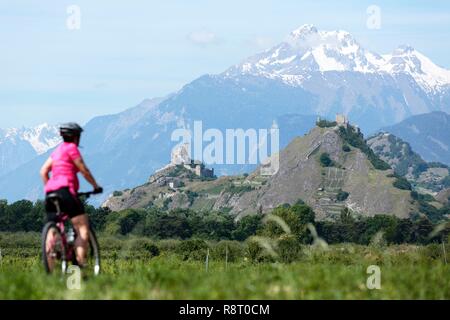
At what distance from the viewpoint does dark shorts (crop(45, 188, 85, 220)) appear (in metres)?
12.7

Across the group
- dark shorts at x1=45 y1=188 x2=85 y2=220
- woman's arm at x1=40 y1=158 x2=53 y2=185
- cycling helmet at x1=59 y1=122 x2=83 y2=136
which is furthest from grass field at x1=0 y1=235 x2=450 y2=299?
cycling helmet at x1=59 y1=122 x2=83 y2=136

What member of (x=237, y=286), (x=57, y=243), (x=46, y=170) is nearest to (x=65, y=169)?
(x=46, y=170)

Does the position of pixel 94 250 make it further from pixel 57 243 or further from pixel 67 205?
pixel 67 205

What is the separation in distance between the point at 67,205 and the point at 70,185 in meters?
0.33

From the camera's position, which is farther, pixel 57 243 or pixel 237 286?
pixel 57 243

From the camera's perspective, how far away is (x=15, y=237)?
155875 millimetres

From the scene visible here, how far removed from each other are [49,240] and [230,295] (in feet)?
11.0

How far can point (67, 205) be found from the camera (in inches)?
502

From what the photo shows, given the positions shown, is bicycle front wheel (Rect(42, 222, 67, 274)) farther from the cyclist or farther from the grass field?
the grass field

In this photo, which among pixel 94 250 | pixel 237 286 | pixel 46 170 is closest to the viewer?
pixel 237 286

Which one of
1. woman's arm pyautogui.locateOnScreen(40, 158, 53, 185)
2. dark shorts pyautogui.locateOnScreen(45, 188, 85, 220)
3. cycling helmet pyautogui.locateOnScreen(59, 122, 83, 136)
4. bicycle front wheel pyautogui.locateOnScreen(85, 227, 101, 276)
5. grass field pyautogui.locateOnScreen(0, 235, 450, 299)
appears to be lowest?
grass field pyautogui.locateOnScreen(0, 235, 450, 299)
